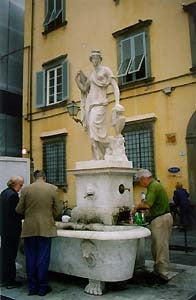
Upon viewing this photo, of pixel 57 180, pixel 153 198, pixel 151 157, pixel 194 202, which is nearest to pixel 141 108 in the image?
pixel 151 157

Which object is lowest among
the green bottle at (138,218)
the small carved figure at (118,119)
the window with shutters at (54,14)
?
the green bottle at (138,218)

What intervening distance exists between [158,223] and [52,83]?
9987 mm

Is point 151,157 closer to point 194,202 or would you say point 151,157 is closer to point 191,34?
point 194,202

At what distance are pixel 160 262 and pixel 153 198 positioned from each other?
0.80m

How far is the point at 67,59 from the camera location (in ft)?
40.3

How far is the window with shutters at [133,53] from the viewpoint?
1021 centimetres

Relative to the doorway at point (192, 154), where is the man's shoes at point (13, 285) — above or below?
below

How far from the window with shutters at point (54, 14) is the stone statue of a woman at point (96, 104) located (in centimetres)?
853

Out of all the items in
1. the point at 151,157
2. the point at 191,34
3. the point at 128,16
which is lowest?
the point at 151,157

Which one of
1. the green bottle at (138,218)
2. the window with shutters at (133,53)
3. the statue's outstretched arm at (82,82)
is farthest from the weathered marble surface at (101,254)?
the window with shutters at (133,53)

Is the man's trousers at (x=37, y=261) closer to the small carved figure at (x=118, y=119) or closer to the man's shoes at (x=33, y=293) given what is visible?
the man's shoes at (x=33, y=293)

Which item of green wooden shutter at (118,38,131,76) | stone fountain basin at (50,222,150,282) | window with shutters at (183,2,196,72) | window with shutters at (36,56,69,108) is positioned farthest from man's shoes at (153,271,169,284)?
window with shutters at (36,56,69,108)

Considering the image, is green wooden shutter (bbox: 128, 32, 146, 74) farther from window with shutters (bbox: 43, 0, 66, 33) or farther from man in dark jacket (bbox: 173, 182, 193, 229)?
man in dark jacket (bbox: 173, 182, 193, 229)

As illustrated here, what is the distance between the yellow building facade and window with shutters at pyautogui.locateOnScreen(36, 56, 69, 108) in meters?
0.04
